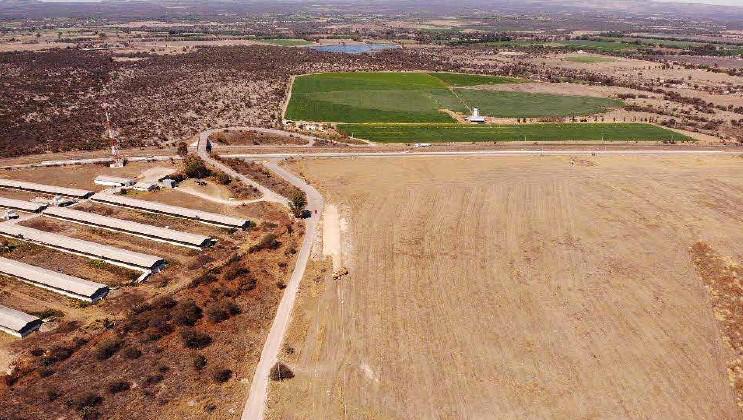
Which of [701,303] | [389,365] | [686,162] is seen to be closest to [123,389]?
[389,365]

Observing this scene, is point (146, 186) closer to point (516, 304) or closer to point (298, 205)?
point (298, 205)

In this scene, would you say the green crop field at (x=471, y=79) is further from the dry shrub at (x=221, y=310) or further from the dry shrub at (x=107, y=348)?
the dry shrub at (x=107, y=348)

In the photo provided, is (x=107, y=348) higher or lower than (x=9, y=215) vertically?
lower

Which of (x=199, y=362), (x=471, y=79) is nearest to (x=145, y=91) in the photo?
(x=471, y=79)

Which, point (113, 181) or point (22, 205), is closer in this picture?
point (22, 205)

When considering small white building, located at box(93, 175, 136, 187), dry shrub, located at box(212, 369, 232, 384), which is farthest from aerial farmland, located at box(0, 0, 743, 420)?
small white building, located at box(93, 175, 136, 187)

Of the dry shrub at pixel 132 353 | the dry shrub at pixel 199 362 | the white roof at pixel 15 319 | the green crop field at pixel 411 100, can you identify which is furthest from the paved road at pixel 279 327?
the green crop field at pixel 411 100

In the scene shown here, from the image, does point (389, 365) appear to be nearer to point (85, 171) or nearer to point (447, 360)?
point (447, 360)
